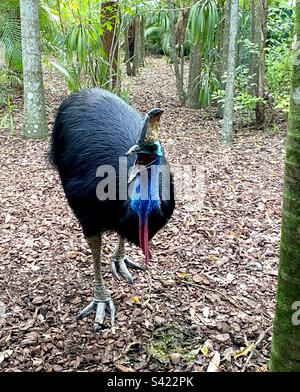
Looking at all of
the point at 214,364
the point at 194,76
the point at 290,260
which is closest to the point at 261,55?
the point at 194,76

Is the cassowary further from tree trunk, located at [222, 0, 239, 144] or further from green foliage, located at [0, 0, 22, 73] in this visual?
green foliage, located at [0, 0, 22, 73]

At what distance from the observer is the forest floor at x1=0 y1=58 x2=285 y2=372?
2.30 metres

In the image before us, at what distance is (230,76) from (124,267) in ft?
9.64

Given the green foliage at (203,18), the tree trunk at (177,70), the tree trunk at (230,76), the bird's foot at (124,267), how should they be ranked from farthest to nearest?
1. the tree trunk at (177,70)
2. the green foliage at (203,18)
3. the tree trunk at (230,76)
4. the bird's foot at (124,267)

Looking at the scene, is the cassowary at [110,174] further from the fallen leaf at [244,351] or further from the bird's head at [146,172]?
the fallen leaf at [244,351]

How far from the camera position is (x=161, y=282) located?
2.89 meters

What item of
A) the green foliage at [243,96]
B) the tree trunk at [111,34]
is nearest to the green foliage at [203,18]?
the green foliage at [243,96]

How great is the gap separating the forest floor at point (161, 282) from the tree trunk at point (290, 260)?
684 mm

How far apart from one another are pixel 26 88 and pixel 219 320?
3972 millimetres

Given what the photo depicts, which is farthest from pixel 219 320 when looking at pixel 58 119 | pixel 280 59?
pixel 280 59

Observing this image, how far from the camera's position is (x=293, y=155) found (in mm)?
1361

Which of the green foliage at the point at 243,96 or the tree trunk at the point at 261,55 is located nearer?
the tree trunk at the point at 261,55

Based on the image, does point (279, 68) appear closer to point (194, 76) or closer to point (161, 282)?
point (194, 76)

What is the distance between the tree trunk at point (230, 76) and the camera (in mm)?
4898
